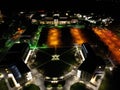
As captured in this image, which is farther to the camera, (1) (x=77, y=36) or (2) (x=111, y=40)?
(1) (x=77, y=36)

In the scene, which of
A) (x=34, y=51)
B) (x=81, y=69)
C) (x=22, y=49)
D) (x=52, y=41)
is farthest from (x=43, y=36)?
(x=81, y=69)

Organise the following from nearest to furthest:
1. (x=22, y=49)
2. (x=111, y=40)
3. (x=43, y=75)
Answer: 1. (x=43, y=75)
2. (x=22, y=49)
3. (x=111, y=40)

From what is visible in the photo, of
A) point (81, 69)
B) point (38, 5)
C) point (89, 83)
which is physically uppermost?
point (38, 5)

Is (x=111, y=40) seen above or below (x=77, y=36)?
below

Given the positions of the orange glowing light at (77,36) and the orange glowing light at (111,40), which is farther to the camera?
the orange glowing light at (77,36)

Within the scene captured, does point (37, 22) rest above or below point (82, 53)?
above

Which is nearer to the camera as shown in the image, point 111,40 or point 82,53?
point 82,53

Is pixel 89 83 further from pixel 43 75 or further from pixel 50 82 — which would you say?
pixel 43 75

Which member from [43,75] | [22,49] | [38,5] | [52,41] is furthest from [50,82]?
[38,5]

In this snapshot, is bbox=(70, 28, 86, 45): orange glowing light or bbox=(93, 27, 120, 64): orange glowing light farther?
bbox=(70, 28, 86, 45): orange glowing light

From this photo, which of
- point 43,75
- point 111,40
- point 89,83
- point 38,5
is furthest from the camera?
point 38,5

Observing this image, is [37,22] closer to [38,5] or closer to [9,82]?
[38,5]
